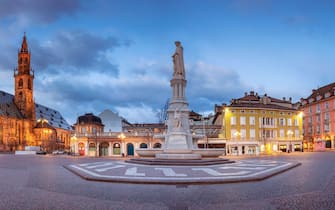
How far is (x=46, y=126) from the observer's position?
116062 millimetres

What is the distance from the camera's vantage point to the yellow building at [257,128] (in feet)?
205

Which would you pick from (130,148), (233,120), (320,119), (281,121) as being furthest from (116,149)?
(320,119)

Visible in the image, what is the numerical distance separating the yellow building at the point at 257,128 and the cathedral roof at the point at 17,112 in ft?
251

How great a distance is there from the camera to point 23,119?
111 meters

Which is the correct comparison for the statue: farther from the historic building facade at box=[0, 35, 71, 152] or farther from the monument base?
the historic building facade at box=[0, 35, 71, 152]

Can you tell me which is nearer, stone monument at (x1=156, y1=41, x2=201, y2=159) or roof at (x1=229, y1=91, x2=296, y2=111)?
stone monument at (x1=156, y1=41, x2=201, y2=159)

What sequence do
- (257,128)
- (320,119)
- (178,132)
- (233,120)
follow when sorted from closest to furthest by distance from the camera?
(178,132) < (233,120) < (257,128) < (320,119)

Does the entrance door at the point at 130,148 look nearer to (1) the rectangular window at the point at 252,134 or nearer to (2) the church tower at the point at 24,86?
(1) the rectangular window at the point at 252,134

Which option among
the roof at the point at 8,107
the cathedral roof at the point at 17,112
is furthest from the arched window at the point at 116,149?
the roof at the point at 8,107

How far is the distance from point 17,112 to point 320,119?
97.1 meters

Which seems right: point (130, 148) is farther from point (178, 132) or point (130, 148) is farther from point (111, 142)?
point (178, 132)

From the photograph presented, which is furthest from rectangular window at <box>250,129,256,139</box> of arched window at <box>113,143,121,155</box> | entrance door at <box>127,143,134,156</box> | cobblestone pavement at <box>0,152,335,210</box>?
cobblestone pavement at <box>0,152,335,210</box>

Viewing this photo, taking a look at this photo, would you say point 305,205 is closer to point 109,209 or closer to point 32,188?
point 109,209

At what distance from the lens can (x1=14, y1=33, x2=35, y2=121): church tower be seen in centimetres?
11412
